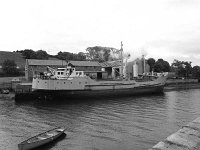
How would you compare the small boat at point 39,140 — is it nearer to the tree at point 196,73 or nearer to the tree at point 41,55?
the tree at point 41,55

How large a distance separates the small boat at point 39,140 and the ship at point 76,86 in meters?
20.4

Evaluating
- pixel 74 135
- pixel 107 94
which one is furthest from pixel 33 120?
pixel 107 94

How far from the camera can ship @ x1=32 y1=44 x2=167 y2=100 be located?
3581cm

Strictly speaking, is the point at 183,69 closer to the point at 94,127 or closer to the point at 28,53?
the point at 28,53

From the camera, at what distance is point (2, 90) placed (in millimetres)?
43500

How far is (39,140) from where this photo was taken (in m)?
13.4

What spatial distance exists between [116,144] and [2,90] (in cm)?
3649

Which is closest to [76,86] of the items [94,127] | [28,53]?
[94,127]

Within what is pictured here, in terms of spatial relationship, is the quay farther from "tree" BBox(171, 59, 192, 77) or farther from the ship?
"tree" BBox(171, 59, 192, 77)

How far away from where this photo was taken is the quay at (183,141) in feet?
26.2

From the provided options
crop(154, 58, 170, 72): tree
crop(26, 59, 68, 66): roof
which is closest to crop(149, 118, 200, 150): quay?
crop(26, 59, 68, 66): roof

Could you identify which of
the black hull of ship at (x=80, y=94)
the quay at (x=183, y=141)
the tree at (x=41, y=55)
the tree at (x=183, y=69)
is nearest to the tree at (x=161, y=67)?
the tree at (x=183, y=69)

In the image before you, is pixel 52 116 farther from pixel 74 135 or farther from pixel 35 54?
pixel 35 54

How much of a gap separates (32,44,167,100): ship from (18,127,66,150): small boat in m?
20.4
